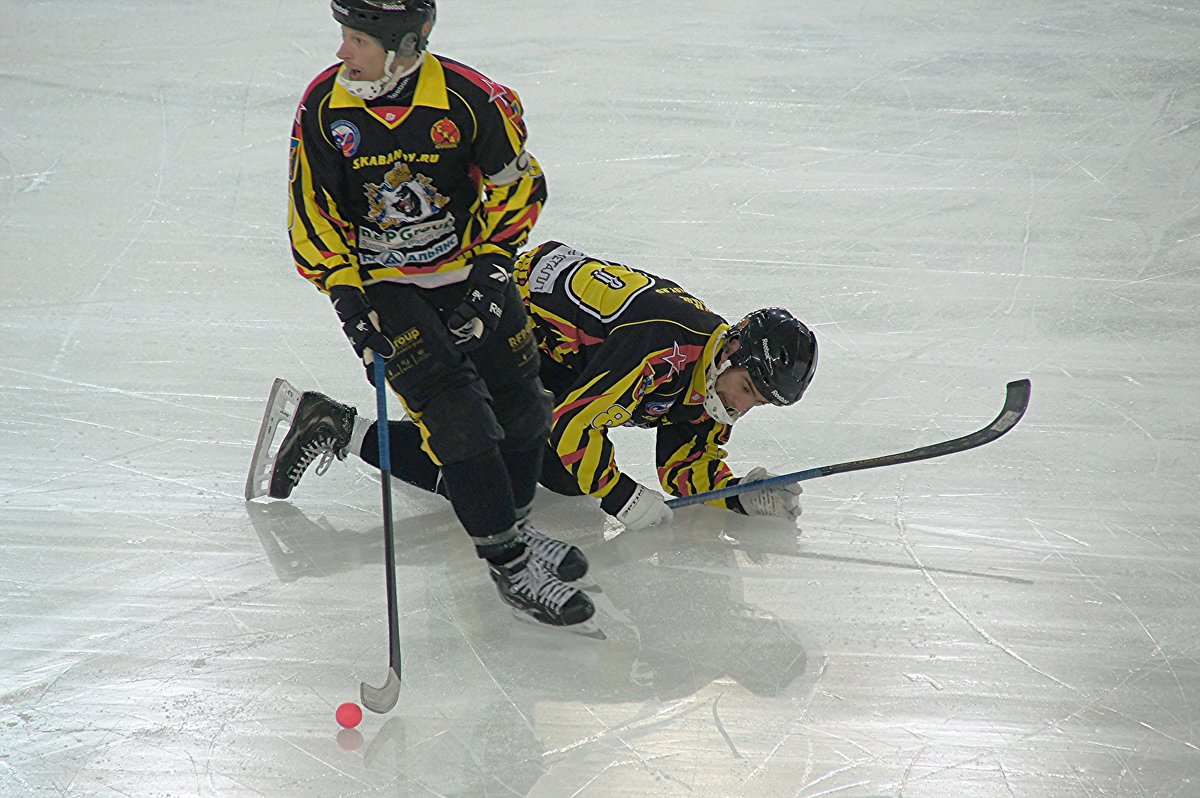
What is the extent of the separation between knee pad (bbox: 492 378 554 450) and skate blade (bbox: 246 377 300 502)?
58 centimetres

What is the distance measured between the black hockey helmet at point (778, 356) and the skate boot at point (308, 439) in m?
0.87

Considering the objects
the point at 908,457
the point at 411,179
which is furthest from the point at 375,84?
the point at 908,457

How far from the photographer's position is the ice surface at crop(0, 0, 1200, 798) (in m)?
1.98

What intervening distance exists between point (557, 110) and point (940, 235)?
4.77 ft

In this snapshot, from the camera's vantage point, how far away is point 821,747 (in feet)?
6.48

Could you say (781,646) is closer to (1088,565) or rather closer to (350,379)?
(1088,565)

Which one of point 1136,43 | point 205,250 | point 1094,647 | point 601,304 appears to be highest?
point 1136,43

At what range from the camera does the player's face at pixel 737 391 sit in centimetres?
245

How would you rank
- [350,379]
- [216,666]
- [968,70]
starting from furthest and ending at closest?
1. [968,70]
2. [350,379]
3. [216,666]

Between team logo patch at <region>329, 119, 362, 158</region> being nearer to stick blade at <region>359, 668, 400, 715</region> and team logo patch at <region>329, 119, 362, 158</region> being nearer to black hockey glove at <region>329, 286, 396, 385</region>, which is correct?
black hockey glove at <region>329, 286, 396, 385</region>

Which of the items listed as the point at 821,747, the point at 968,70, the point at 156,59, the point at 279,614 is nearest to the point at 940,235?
the point at 968,70

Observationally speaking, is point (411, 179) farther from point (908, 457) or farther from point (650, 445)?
point (908, 457)

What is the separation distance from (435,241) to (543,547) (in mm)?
614

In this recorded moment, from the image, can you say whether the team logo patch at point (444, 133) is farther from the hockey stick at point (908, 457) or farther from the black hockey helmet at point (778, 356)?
the hockey stick at point (908, 457)
